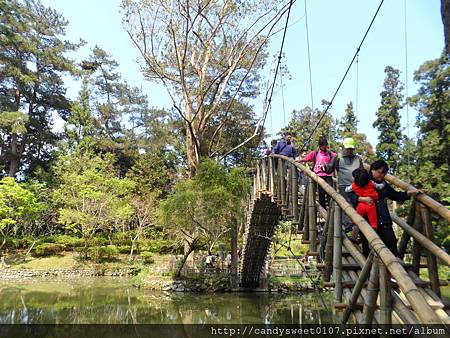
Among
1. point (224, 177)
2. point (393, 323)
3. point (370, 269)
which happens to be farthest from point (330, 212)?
point (224, 177)

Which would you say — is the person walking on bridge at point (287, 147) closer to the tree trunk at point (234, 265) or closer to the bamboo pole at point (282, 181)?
the bamboo pole at point (282, 181)

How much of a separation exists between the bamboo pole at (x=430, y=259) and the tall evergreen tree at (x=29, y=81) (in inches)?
971

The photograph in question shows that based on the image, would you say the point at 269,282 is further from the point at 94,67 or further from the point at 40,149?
the point at 94,67

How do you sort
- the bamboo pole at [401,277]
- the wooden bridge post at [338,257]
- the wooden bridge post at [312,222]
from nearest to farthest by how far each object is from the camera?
1. the bamboo pole at [401,277]
2. the wooden bridge post at [338,257]
3. the wooden bridge post at [312,222]

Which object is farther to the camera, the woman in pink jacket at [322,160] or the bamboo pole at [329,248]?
the woman in pink jacket at [322,160]

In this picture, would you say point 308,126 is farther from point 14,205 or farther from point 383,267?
point 383,267

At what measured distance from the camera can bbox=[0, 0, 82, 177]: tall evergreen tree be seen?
24.2 m

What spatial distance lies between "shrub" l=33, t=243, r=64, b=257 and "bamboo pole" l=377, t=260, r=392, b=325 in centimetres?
2152

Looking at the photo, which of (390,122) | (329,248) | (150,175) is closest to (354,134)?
(390,122)

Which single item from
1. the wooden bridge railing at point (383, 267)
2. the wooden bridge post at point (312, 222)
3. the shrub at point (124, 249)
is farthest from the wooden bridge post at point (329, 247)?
the shrub at point (124, 249)

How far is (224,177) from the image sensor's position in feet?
43.0

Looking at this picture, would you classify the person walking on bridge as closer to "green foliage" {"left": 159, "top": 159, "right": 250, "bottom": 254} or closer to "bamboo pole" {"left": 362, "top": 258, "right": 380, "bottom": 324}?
"bamboo pole" {"left": 362, "top": 258, "right": 380, "bottom": 324}

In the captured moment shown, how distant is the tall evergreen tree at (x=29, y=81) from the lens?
79.4 feet

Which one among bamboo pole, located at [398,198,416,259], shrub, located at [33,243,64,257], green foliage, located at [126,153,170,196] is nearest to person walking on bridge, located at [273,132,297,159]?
bamboo pole, located at [398,198,416,259]
